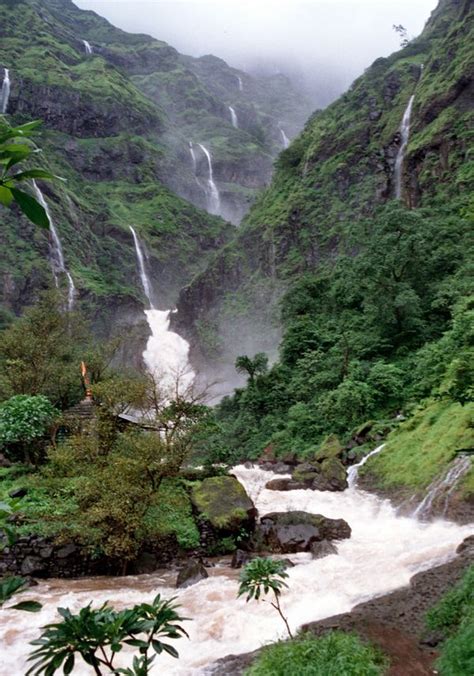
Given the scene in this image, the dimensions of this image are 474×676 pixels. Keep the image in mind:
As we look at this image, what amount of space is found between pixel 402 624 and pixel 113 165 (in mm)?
93718

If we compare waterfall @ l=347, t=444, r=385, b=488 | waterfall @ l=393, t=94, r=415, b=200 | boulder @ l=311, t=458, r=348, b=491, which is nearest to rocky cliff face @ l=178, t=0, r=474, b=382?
waterfall @ l=393, t=94, r=415, b=200

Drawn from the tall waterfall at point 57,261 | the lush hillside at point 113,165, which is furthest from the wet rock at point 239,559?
the tall waterfall at point 57,261

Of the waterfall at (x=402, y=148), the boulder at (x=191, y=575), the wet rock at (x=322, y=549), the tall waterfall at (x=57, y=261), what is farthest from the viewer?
the tall waterfall at (x=57, y=261)

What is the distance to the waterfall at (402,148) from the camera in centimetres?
4112

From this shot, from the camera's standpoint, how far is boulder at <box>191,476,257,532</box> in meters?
13.0

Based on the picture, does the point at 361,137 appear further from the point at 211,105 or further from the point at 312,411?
the point at 211,105

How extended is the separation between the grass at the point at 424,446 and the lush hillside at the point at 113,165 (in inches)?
1713

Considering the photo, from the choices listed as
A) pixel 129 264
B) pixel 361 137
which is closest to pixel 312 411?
pixel 361 137

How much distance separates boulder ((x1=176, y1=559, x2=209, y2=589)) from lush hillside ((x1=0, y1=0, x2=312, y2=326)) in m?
44.5

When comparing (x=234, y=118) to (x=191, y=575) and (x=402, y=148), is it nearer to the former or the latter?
(x=402, y=148)

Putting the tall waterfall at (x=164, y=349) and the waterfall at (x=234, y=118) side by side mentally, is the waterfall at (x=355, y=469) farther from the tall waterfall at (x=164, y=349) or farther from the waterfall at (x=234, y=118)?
the waterfall at (x=234, y=118)

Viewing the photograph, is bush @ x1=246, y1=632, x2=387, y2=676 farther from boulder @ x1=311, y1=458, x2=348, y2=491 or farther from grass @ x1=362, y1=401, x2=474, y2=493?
boulder @ x1=311, y1=458, x2=348, y2=491

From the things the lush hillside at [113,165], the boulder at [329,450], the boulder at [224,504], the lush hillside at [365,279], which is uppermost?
the lush hillside at [113,165]

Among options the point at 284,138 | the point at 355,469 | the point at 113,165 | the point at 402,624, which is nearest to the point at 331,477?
the point at 355,469
